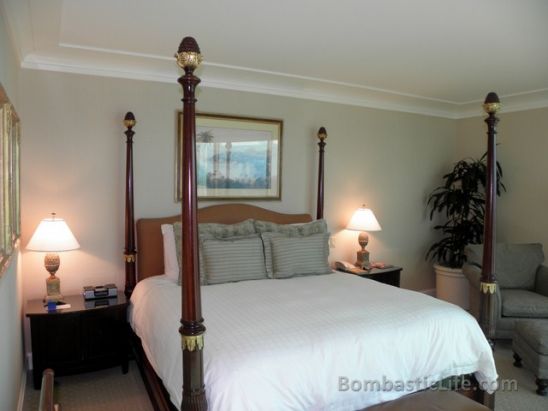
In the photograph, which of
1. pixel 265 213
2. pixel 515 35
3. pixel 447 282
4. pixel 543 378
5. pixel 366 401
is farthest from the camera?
pixel 447 282

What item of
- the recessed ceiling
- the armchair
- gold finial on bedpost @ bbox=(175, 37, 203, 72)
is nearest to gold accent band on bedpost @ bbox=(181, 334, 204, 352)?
gold finial on bedpost @ bbox=(175, 37, 203, 72)

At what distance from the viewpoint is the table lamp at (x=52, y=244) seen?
2.85 meters

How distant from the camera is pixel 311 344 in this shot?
1.98 m

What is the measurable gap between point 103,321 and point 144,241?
71 cm

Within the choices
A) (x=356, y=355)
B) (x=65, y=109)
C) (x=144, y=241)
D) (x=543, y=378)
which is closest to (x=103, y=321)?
(x=144, y=241)

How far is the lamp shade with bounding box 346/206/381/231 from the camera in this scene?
4273 mm

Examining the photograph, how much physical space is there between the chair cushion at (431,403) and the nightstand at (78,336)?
6.56 ft

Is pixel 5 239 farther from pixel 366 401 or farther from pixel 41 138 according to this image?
pixel 366 401

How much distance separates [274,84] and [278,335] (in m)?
2.65

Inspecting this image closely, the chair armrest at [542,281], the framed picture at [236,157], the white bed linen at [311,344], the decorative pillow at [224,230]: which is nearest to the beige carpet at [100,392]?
the white bed linen at [311,344]

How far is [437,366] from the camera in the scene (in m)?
2.27

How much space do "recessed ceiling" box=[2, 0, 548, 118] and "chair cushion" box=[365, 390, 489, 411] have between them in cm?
211

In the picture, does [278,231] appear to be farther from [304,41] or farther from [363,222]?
[304,41]

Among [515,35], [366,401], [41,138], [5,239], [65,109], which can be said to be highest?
[515,35]
